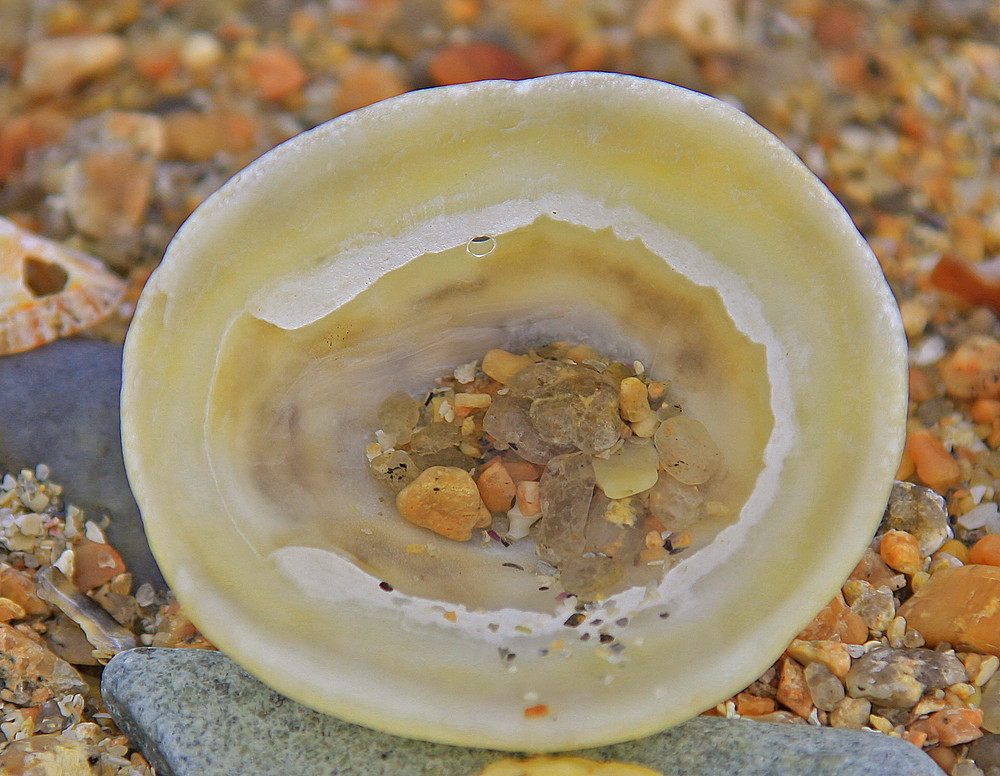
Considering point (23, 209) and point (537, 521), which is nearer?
point (537, 521)

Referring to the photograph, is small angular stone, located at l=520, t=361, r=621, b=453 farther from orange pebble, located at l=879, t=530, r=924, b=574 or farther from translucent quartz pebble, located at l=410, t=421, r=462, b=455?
orange pebble, located at l=879, t=530, r=924, b=574

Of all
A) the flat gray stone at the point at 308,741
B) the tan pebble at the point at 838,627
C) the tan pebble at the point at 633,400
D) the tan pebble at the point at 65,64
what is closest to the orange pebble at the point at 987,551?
the tan pebble at the point at 838,627

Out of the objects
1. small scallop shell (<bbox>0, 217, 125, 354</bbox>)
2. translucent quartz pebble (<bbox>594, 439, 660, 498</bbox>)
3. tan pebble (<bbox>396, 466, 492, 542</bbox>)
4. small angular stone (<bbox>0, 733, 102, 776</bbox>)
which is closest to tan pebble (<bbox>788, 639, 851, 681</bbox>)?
translucent quartz pebble (<bbox>594, 439, 660, 498</bbox>)

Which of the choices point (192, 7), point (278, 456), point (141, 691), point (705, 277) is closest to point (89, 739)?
point (141, 691)

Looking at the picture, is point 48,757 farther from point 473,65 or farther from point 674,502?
point 473,65

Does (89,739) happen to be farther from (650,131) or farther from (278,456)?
(650,131)

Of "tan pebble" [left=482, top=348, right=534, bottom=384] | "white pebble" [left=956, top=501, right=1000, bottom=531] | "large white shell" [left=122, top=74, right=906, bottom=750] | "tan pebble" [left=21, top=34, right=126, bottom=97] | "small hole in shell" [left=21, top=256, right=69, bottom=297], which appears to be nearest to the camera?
"large white shell" [left=122, top=74, right=906, bottom=750]

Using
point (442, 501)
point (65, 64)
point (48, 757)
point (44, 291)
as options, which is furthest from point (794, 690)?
point (65, 64)
